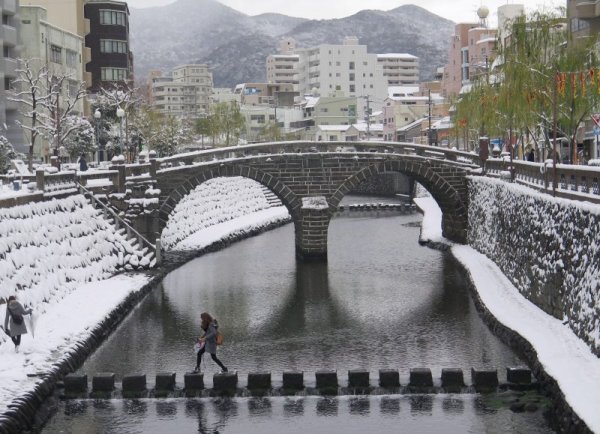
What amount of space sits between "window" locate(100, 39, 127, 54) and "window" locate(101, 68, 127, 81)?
199cm

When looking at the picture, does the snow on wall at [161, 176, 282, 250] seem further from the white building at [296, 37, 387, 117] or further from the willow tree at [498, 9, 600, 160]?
the white building at [296, 37, 387, 117]

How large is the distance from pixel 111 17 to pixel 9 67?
27.7m

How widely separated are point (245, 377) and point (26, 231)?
1303cm

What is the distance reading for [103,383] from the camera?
26.2 m

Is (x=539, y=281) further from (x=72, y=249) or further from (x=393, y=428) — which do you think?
(x=72, y=249)

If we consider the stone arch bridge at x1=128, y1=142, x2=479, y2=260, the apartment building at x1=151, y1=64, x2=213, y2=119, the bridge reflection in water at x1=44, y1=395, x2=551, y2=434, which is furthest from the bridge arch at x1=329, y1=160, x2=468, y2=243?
the apartment building at x1=151, y1=64, x2=213, y2=119

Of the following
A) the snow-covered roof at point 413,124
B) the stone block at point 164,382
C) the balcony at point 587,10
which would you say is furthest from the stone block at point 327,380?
the snow-covered roof at point 413,124

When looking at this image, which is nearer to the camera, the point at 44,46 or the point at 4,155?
the point at 4,155

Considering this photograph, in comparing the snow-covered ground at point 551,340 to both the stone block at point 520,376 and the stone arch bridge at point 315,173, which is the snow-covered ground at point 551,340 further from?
the stone arch bridge at point 315,173

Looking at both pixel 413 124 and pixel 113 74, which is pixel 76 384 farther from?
pixel 413 124

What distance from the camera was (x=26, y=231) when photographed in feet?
118

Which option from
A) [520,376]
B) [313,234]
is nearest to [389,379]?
[520,376]

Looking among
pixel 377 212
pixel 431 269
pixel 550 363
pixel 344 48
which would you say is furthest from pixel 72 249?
pixel 344 48

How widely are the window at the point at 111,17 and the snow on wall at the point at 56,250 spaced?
5330 centimetres
